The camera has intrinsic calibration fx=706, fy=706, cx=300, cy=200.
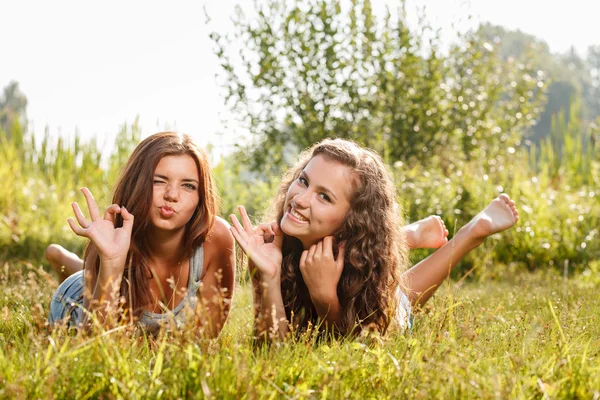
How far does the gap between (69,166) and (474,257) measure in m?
5.90

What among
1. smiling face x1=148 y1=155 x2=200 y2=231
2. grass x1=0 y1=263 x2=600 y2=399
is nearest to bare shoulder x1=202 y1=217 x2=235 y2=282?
smiling face x1=148 y1=155 x2=200 y2=231

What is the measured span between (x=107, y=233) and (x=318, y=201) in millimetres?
961

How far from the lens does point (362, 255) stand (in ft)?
11.1

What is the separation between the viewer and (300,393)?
200 centimetres

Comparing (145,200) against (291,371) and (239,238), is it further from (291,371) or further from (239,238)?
(291,371)

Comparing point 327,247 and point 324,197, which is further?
point 324,197

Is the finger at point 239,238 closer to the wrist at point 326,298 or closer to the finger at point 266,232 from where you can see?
the finger at point 266,232

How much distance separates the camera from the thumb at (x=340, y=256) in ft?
10.7

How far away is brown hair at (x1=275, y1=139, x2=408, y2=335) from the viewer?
334 centimetres

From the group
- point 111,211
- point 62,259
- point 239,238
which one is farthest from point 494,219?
point 62,259

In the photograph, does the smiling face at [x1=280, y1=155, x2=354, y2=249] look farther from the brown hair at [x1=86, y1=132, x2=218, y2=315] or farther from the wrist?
the brown hair at [x1=86, y1=132, x2=218, y2=315]

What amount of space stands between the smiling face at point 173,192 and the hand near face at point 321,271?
64cm

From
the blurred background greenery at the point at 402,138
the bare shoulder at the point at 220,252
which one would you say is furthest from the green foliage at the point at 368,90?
the bare shoulder at the point at 220,252

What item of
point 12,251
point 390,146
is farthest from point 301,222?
point 390,146
